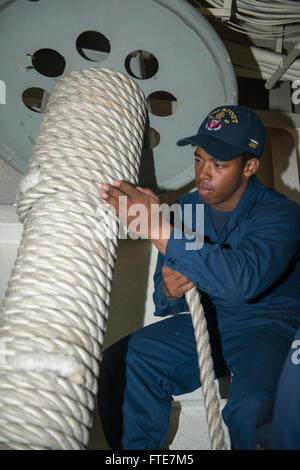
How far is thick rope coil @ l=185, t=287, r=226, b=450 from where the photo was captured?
2.12 ft

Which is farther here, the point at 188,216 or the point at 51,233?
the point at 188,216

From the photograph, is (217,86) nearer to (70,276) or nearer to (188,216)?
(188,216)

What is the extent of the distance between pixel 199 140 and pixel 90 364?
1.84 feet

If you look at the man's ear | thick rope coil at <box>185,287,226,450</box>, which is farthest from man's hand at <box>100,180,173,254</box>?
the man's ear

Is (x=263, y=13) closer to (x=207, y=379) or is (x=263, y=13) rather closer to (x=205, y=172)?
(x=205, y=172)

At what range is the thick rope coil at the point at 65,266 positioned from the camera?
57 centimetres

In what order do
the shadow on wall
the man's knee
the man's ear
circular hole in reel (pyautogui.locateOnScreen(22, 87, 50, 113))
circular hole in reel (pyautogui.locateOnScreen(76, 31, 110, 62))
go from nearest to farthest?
the man's knee
the man's ear
the shadow on wall
circular hole in reel (pyautogui.locateOnScreen(22, 87, 50, 113))
circular hole in reel (pyautogui.locateOnScreen(76, 31, 110, 62))

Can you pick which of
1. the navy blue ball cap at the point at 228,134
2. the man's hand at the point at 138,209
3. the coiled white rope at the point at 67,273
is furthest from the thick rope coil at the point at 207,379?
the navy blue ball cap at the point at 228,134

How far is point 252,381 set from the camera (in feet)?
2.46

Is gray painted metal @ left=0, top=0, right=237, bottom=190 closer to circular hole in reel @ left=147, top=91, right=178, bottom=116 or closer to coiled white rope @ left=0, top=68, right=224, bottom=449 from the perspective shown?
coiled white rope @ left=0, top=68, right=224, bottom=449

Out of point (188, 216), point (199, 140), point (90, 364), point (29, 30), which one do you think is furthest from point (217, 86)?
point (90, 364)

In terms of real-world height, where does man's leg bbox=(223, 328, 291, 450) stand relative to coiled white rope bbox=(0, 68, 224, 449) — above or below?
below

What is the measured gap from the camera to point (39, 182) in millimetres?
716

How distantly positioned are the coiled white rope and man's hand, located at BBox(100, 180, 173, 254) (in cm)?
2
